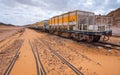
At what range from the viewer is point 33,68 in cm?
786

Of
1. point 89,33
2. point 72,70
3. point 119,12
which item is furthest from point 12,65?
point 119,12

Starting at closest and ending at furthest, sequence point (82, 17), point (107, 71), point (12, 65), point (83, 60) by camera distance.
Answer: point (107, 71) < point (12, 65) < point (83, 60) < point (82, 17)

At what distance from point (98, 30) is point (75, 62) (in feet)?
23.9

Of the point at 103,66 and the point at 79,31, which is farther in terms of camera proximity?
the point at 79,31

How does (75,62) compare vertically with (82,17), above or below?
below

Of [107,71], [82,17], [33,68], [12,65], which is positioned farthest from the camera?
[82,17]

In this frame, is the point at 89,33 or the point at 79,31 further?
the point at 79,31

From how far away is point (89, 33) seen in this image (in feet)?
49.8

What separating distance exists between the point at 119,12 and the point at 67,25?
1562 inches

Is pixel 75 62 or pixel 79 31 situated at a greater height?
pixel 79 31

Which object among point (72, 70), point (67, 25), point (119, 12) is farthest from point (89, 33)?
point (119, 12)

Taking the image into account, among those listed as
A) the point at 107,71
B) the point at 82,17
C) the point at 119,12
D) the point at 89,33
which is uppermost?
the point at 119,12

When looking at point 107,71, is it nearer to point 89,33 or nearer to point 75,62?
point 75,62

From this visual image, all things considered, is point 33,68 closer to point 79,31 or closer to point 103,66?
point 103,66
